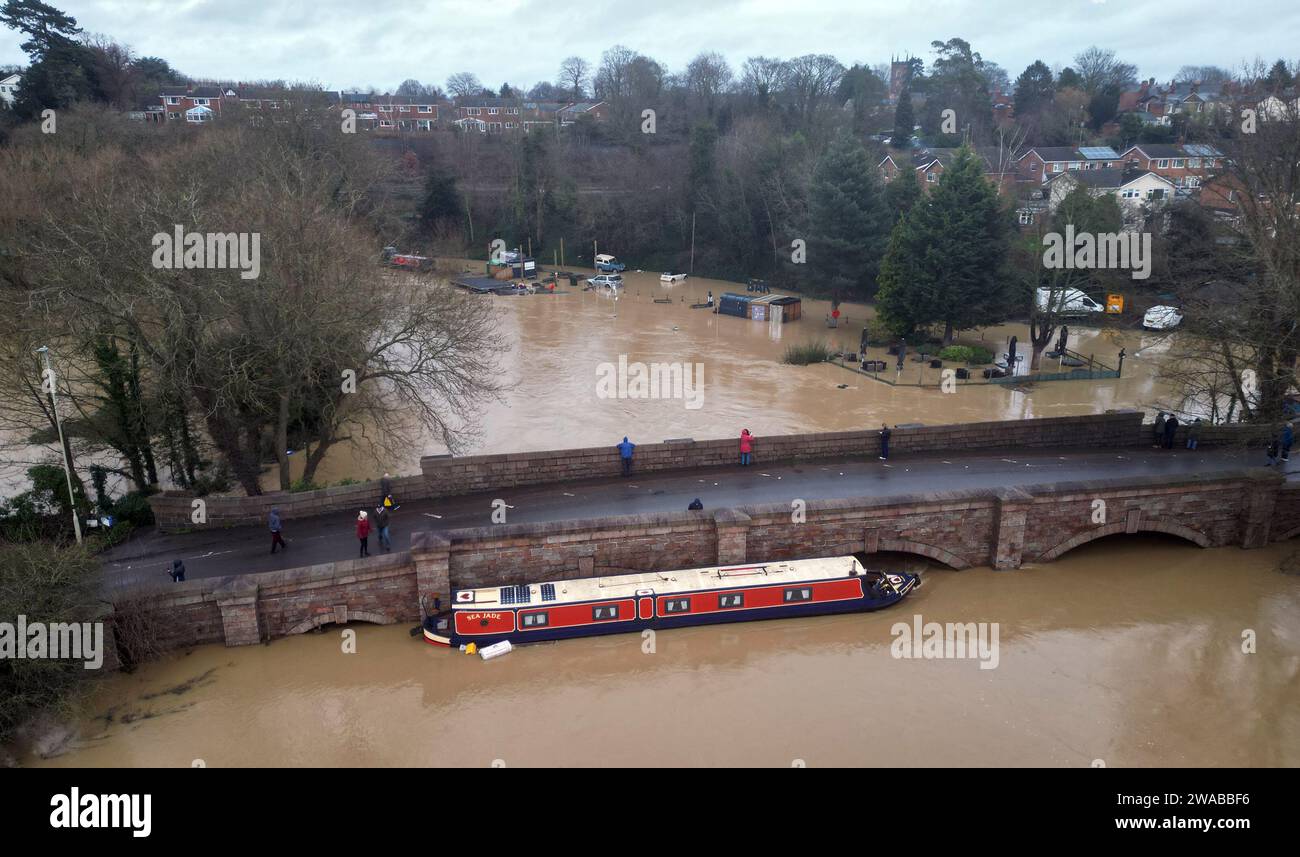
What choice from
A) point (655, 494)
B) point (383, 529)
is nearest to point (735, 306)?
point (655, 494)

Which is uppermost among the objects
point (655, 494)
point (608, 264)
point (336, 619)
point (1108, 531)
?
point (608, 264)

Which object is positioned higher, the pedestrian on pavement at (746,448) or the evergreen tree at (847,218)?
the evergreen tree at (847,218)

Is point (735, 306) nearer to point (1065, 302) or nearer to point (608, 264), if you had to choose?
point (1065, 302)

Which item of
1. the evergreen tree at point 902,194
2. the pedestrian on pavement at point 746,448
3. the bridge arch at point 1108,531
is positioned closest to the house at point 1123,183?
the evergreen tree at point 902,194

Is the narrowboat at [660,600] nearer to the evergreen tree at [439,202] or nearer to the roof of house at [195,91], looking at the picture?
the evergreen tree at [439,202]

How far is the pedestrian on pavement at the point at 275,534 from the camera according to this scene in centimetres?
Result: 2044

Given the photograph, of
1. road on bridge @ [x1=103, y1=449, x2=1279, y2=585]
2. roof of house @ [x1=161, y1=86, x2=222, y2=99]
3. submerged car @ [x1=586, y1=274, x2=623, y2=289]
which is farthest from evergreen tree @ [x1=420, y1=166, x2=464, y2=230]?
road on bridge @ [x1=103, y1=449, x2=1279, y2=585]

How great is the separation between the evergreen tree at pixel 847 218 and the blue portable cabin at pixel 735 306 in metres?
5.37

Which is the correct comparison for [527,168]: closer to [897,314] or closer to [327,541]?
[897,314]

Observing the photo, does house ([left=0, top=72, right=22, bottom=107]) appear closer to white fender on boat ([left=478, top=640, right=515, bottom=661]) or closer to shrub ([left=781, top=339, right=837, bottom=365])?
shrub ([left=781, top=339, right=837, bottom=365])
